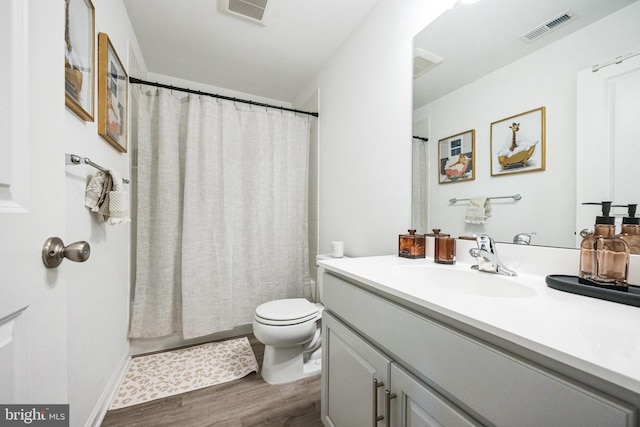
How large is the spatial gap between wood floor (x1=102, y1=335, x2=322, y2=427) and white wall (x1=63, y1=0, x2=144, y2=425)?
0.72 feet

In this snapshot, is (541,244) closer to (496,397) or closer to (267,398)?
(496,397)

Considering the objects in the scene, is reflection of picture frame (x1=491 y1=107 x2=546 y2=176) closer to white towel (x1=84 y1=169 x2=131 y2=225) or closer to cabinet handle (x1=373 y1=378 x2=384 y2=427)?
cabinet handle (x1=373 y1=378 x2=384 y2=427)

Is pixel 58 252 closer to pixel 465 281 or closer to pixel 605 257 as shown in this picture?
pixel 465 281

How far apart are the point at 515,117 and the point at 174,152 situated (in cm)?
207

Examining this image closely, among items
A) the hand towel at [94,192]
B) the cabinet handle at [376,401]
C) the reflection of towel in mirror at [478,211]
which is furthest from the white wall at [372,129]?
the hand towel at [94,192]

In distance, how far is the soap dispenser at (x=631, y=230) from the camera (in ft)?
2.31

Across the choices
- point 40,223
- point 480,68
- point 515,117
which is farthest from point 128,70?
point 515,117

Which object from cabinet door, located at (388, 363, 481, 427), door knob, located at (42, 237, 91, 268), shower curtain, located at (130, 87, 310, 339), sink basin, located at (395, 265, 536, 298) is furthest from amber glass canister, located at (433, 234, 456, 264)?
shower curtain, located at (130, 87, 310, 339)

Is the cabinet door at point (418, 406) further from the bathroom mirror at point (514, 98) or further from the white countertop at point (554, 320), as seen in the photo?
the bathroom mirror at point (514, 98)

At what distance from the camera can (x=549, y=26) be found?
33.5 inches

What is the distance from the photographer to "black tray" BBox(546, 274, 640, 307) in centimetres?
60

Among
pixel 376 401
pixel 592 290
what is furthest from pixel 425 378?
pixel 592 290

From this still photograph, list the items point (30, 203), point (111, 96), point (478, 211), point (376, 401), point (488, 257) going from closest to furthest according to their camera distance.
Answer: point (30, 203)
point (376, 401)
point (488, 257)
point (478, 211)
point (111, 96)

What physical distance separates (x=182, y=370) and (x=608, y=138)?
2.36 meters
